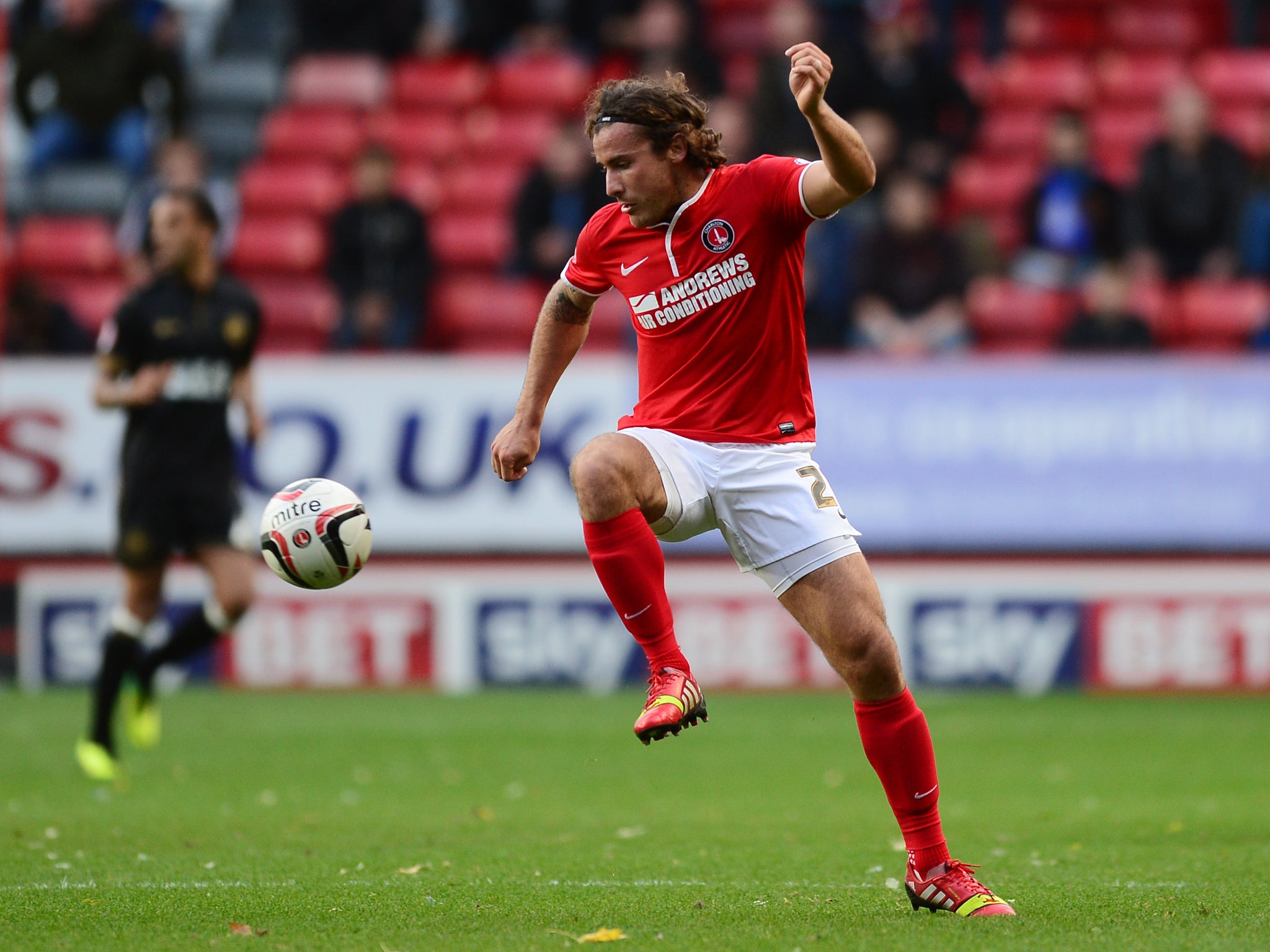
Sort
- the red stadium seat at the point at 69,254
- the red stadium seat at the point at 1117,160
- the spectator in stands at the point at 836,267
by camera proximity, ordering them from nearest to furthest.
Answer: the spectator in stands at the point at 836,267, the red stadium seat at the point at 69,254, the red stadium seat at the point at 1117,160

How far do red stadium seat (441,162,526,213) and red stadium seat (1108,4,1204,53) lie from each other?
231 inches

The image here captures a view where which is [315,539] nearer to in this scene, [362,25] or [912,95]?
[912,95]

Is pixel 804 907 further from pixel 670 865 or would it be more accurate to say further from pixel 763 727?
pixel 763 727

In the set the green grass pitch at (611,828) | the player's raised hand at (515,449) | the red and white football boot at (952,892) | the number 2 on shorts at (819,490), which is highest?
the player's raised hand at (515,449)

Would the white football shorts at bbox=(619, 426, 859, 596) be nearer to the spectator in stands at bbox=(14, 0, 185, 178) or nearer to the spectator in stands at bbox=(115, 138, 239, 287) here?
the spectator in stands at bbox=(115, 138, 239, 287)

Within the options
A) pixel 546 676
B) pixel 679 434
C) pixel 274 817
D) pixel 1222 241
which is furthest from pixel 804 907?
pixel 1222 241

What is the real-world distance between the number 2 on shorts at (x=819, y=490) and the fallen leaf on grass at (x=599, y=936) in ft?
4.22

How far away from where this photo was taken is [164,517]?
8.23 m

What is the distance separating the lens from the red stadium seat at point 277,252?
1388 centimetres

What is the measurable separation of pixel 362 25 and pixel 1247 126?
7722 mm

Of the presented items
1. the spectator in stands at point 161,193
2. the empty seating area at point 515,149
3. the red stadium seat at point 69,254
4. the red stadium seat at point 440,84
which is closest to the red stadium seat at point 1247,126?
the empty seating area at point 515,149

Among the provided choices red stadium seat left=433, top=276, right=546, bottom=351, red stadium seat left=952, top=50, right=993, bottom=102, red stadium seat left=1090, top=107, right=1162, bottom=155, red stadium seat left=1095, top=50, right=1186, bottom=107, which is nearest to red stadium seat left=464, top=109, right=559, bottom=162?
red stadium seat left=433, top=276, right=546, bottom=351

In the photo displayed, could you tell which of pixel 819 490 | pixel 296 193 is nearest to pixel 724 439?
pixel 819 490

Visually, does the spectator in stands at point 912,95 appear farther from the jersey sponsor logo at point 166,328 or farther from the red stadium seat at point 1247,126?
the jersey sponsor logo at point 166,328
